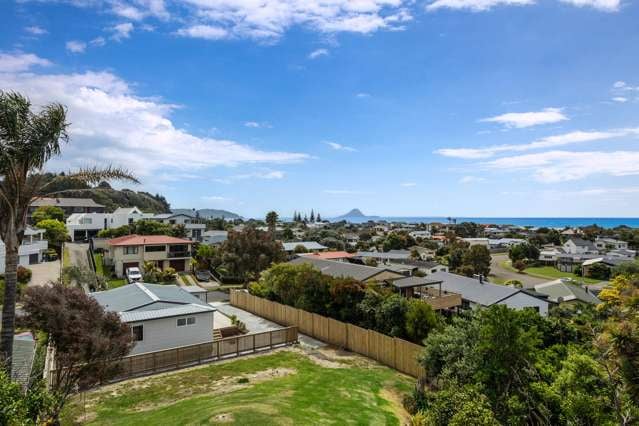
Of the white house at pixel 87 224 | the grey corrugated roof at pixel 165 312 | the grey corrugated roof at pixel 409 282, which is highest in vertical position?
the white house at pixel 87 224

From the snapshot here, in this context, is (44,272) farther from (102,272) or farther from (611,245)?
(611,245)

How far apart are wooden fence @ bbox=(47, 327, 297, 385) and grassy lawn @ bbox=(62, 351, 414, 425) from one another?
76 centimetres

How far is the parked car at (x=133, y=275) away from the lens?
3881 centimetres

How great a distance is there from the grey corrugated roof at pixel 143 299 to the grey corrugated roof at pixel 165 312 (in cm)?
35

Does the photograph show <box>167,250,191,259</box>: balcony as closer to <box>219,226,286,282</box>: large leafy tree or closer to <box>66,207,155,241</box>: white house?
<box>219,226,286,282</box>: large leafy tree

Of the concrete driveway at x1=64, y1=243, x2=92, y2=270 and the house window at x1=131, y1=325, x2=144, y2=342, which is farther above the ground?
the concrete driveway at x1=64, y1=243, x2=92, y2=270

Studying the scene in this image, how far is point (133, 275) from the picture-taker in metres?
39.5

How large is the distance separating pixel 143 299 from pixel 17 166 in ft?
45.0

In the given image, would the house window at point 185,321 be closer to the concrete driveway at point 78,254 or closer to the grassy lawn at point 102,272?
the grassy lawn at point 102,272

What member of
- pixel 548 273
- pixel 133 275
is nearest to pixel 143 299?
pixel 133 275

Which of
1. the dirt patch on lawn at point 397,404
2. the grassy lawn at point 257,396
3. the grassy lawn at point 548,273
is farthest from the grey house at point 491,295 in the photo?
the grassy lawn at point 548,273

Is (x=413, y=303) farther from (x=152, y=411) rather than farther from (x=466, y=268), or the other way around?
(x=466, y=268)

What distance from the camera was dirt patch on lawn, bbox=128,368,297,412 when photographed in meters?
14.1

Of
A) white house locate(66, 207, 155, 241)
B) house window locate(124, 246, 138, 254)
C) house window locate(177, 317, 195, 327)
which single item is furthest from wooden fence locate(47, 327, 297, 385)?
white house locate(66, 207, 155, 241)
